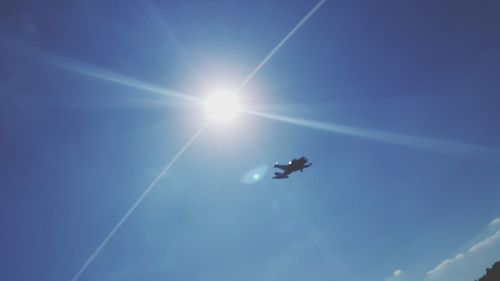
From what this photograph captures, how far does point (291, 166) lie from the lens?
50250 millimetres

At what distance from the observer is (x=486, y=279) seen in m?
99.7

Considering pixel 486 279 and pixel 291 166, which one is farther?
pixel 486 279

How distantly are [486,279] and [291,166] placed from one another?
85.3 meters
